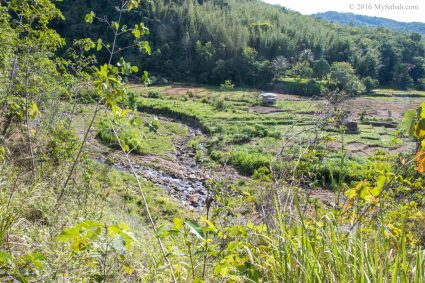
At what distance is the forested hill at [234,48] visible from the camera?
168ft

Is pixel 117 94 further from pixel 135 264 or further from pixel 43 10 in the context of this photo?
pixel 43 10

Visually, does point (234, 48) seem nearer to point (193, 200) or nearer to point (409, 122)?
point (193, 200)

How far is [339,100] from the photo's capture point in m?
3.05

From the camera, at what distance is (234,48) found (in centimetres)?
5322

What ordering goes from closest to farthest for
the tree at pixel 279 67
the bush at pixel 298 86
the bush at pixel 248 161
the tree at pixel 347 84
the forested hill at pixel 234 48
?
the tree at pixel 347 84 → the bush at pixel 248 161 → the bush at pixel 298 86 → the tree at pixel 279 67 → the forested hill at pixel 234 48

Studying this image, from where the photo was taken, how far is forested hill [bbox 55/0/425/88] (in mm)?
51062

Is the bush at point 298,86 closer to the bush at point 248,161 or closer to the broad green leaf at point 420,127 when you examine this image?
the bush at point 248,161

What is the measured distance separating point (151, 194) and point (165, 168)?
3.94 m

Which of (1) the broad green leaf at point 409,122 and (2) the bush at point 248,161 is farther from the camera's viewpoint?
(2) the bush at point 248,161

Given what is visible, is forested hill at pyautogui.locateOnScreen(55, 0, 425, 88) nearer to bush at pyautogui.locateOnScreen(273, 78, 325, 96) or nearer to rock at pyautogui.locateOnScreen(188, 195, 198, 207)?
bush at pyautogui.locateOnScreen(273, 78, 325, 96)

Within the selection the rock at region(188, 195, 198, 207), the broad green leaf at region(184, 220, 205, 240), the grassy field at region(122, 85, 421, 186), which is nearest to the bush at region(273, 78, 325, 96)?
the grassy field at region(122, 85, 421, 186)

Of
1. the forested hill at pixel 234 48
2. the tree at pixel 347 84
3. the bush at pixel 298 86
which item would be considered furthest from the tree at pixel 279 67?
the tree at pixel 347 84

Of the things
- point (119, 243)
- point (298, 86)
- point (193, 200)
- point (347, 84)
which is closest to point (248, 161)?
point (193, 200)

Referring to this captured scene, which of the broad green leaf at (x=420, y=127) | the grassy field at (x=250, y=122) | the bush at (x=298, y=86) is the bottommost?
the grassy field at (x=250, y=122)
